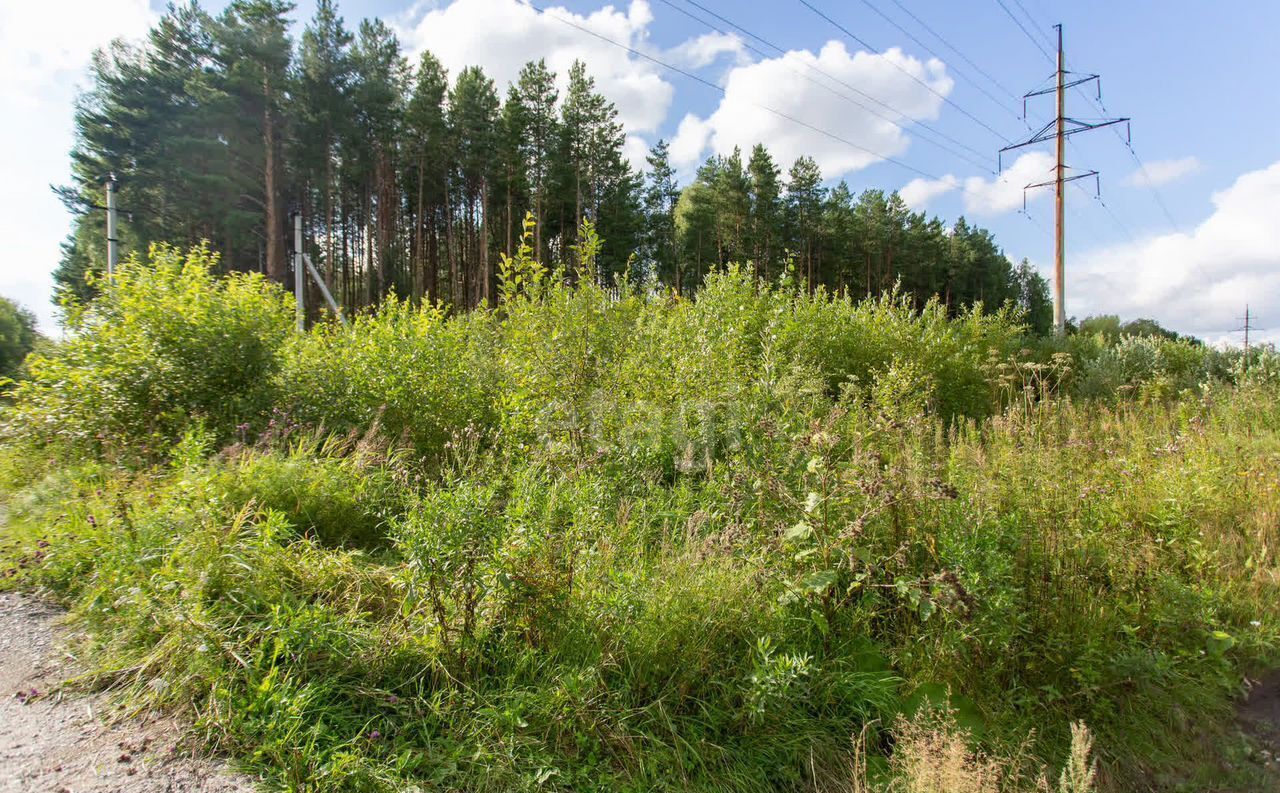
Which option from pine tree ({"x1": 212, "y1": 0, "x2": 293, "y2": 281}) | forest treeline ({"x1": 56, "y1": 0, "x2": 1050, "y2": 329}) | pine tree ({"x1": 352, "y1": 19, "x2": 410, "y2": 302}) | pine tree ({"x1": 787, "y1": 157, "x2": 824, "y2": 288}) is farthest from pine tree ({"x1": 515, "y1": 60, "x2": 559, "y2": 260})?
pine tree ({"x1": 787, "y1": 157, "x2": 824, "y2": 288})

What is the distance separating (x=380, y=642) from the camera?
270 centimetres

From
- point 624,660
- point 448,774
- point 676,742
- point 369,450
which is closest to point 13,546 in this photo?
point 369,450

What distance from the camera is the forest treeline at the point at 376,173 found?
22531 millimetres

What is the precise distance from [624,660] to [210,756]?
161 centimetres

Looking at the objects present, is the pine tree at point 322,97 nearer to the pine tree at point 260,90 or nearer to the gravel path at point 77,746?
the pine tree at point 260,90

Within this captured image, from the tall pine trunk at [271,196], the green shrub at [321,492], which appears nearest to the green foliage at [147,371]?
the green shrub at [321,492]

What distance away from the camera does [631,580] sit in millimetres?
2816

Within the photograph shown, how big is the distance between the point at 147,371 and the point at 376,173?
88.9 feet

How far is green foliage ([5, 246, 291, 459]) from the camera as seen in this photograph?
504 centimetres

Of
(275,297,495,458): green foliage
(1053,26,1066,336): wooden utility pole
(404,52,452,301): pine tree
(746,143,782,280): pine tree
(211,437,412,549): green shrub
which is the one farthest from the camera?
(746,143,782,280): pine tree

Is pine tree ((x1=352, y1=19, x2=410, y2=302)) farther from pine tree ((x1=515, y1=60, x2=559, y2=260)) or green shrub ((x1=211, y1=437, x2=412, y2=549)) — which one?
green shrub ((x1=211, y1=437, x2=412, y2=549))

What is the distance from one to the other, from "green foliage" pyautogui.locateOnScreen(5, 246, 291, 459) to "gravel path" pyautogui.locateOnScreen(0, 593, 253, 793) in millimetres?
2426

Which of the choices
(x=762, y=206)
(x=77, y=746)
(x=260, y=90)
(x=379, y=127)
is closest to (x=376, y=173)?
(x=379, y=127)

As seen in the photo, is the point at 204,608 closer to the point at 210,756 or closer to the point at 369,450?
the point at 210,756
